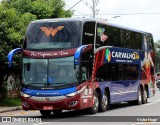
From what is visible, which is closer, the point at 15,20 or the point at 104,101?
the point at 104,101

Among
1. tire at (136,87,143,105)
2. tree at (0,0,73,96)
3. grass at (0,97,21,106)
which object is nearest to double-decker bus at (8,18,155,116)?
tire at (136,87,143,105)

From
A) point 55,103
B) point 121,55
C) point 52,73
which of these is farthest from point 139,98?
point 55,103

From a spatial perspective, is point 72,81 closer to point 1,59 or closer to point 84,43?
point 84,43

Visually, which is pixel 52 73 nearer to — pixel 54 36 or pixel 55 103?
pixel 55 103

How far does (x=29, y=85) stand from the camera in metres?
18.6

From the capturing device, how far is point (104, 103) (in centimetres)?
2130

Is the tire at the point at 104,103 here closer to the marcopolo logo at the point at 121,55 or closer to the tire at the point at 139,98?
the marcopolo logo at the point at 121,55

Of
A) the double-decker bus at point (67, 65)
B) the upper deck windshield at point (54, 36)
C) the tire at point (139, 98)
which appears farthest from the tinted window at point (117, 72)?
the upper deck windshield at point (54, 36)

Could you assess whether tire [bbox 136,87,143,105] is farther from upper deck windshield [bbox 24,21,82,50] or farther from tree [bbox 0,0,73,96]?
upper deck windshield [bbox 24,21,82,50]

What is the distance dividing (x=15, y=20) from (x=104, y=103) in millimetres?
8828

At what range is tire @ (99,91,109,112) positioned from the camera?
20.9m

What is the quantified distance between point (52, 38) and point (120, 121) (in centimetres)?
450

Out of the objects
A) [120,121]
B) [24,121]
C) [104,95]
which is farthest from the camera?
[104,95]

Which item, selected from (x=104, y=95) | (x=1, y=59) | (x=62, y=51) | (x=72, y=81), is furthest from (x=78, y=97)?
(x=1, y=59)
